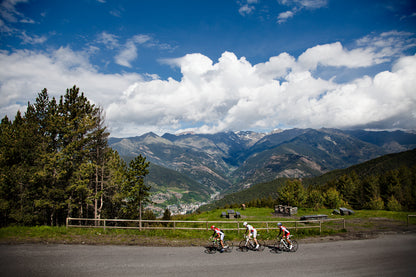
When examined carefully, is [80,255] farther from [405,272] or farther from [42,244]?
[405,272]

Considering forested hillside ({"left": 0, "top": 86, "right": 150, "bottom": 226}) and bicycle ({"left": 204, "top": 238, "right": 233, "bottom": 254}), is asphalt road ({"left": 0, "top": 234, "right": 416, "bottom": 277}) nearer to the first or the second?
bicycle ({"left": 204, "top": 238, "right": 233, "bottom": 254})

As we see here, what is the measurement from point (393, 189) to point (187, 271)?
265 ft

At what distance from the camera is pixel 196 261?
14422mm

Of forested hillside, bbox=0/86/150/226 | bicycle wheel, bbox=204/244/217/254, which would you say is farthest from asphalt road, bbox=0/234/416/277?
forested hillside, bbox=0/86/150/226

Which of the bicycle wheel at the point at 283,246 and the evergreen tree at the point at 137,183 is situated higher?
the evergreen tree at the point at 137,183

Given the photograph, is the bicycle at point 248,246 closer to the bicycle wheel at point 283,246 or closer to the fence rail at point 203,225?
the bicycle wheel at point 283,246

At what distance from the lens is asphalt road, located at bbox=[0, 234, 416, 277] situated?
500 inches

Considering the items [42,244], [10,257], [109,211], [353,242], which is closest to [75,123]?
[42,244]

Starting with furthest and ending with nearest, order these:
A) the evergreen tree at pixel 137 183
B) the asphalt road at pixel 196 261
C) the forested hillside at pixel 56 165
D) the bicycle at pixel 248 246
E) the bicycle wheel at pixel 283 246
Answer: the evergreen tree at pixel 137 183
the forested hillside at pixel 56 165
the bicycle at pixel 248 246
the bicycle wheel at pixel 283 246
the asphalt road at pixel 196 261

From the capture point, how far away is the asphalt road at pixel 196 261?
41.6 ft

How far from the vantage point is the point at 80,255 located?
48.6 feet

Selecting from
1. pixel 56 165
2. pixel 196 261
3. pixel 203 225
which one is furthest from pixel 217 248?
pixel 56 165

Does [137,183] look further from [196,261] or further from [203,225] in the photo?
[196,261]

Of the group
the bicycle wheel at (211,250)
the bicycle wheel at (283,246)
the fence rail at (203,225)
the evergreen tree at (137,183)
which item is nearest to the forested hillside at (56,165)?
the evergreen tree at (137,183)
